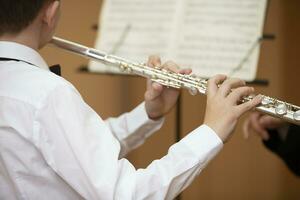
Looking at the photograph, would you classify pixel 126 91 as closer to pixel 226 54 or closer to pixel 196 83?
pixel 226 54

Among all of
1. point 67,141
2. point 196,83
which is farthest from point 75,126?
point 196,83

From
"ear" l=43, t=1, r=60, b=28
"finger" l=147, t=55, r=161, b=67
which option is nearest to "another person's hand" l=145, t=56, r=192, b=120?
"finger" l=147, t=55, r=161, b=67

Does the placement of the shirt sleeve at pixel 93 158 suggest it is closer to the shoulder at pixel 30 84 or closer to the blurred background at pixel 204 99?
the shoulder at pixel 30 84

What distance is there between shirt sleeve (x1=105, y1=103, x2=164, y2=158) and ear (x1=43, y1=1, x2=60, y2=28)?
479mm

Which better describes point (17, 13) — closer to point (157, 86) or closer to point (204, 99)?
point (157, 86)

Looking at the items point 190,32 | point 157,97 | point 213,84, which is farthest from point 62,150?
point 190,32

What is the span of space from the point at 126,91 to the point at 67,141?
1.76 metres

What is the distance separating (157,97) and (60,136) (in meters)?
0.49

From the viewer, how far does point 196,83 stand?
1.12 metres

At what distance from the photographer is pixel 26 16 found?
0.96 meters

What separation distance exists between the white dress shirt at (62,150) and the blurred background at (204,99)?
4.72 ft

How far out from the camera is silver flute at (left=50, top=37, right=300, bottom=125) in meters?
1.02

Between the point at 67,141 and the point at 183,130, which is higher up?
the point at 67,141

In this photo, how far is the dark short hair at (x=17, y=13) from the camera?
958 millimetres
